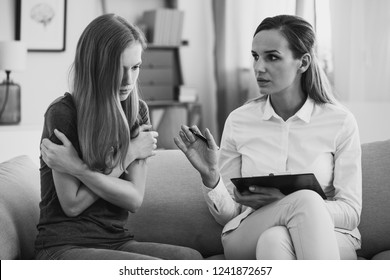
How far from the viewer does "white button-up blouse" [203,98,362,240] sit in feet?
6.28

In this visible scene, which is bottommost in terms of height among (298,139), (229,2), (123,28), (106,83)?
(298,139)

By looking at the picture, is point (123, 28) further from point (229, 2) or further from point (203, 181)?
point (229, 2)

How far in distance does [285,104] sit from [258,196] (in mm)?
355

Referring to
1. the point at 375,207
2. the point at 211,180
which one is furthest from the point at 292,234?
the point at 375,207

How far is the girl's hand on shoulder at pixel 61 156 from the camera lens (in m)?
1.61

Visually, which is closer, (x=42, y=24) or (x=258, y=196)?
(x=258, y=196)

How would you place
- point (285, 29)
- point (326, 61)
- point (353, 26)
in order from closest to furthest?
point (285, 29), point (353, 26), point (326, 61)

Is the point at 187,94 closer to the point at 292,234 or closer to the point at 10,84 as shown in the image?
the point at 10,84

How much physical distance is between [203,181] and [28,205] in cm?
49

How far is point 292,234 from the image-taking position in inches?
66.5

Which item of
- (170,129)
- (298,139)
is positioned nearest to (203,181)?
(298,139)

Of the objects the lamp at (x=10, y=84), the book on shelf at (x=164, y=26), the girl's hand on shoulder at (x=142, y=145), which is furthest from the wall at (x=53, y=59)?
the girl's hand on shoulder at (x=142, y=145)

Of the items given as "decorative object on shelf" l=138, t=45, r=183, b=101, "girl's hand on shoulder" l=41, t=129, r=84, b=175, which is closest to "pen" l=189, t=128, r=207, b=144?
"girl's hand on shoulder" l=41, t=129, r=84, b=175

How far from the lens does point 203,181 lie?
1.93 meters
